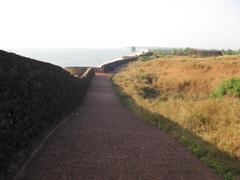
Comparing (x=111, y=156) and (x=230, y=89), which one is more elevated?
(x=111, y=156)

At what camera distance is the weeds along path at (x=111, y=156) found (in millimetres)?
6645

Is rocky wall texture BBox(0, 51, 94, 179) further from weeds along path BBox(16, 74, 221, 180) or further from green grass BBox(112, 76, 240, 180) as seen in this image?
green grass BBox(112, 76, 240, 180)

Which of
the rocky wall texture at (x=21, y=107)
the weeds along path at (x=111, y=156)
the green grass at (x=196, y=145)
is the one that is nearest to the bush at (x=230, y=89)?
the green grass at (x=196, y=145)

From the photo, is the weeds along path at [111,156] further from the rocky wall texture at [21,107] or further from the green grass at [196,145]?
the rocky wall texture at [21,107]

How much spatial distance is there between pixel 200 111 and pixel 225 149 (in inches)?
158

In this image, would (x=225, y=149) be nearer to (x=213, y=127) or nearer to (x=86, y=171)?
(x=213, y=127)

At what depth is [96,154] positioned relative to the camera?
7.88 meters

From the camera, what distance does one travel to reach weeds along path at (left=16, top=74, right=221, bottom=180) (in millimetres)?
6645

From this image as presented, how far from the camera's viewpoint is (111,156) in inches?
307

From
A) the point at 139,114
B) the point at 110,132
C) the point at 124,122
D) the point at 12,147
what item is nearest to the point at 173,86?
the point at 139,114

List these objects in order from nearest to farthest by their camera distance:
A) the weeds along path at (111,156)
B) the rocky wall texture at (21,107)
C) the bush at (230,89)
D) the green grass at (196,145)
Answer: the rocky wall texture at (21,107)
the weeds along path at (111,156)
the green grass at (196,145)
the bush at (230,89)

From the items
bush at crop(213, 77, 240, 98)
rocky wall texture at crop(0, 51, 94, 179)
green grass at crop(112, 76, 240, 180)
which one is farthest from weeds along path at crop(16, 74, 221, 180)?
bush at crop(213, 77, 240, 98)

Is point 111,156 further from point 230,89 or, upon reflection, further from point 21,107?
point 230,89

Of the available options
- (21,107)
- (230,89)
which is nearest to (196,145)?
(21,107)
